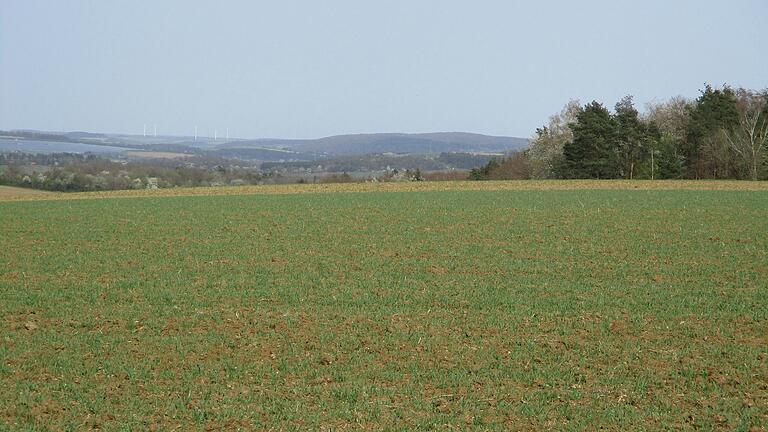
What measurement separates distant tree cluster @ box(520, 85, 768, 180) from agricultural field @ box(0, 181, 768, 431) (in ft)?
136

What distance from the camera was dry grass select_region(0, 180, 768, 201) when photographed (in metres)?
46.4

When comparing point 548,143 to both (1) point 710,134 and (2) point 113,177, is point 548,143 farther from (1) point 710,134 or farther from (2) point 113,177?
(2) point 113,177

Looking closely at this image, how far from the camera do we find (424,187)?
49438mm

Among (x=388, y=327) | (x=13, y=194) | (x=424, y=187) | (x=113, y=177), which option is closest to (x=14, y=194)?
(x=13, y=194)

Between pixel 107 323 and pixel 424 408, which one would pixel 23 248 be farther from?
pixel 424 408

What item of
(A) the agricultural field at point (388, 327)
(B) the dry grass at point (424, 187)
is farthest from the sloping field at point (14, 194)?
(A) the agricultural field at point (388, 327)

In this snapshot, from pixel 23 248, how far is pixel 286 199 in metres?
19.3

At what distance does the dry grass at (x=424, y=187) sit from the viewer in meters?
46.4

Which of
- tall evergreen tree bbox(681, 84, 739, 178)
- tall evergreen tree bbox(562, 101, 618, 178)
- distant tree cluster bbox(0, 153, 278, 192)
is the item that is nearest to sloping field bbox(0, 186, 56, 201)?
distant tree cluster bbox(0, 153, 278, 192)

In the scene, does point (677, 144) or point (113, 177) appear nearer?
point (113, 177)

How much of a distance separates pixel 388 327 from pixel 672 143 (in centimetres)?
6256

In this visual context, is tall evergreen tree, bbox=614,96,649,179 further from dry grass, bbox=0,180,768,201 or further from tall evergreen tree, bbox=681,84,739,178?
dry grass, bbox=0,180,768,201

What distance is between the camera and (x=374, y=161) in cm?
13325

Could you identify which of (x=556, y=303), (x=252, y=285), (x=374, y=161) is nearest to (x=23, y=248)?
(x=252, y=285)
